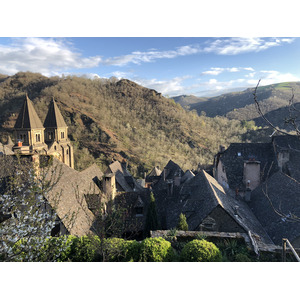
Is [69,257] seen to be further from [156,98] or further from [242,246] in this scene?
[156,98]

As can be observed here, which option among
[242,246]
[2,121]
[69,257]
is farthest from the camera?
[2,121]

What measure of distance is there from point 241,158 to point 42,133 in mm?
25436

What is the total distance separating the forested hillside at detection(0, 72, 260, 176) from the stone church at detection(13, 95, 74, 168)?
9.73 m

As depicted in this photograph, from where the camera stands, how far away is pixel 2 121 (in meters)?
59.9

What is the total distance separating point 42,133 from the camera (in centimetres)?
3300

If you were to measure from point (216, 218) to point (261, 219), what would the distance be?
4.29 meters

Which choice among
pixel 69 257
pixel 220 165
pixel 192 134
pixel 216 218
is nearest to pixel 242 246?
pixel 216 218

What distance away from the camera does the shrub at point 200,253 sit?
23.8 feet

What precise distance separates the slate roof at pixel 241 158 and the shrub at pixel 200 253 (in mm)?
13726

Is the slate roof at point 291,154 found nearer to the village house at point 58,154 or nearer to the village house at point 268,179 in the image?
the village house at point 268,179

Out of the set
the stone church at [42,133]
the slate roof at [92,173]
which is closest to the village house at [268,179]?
the slate roof at [92,173]

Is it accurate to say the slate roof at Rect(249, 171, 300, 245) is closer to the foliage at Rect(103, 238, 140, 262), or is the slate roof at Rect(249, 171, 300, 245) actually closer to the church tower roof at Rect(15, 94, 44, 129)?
the foliage at Rect(103, 238, 140, 262)

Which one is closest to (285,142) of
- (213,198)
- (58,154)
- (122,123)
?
(213,198)

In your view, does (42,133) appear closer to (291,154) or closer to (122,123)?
(291,154)
